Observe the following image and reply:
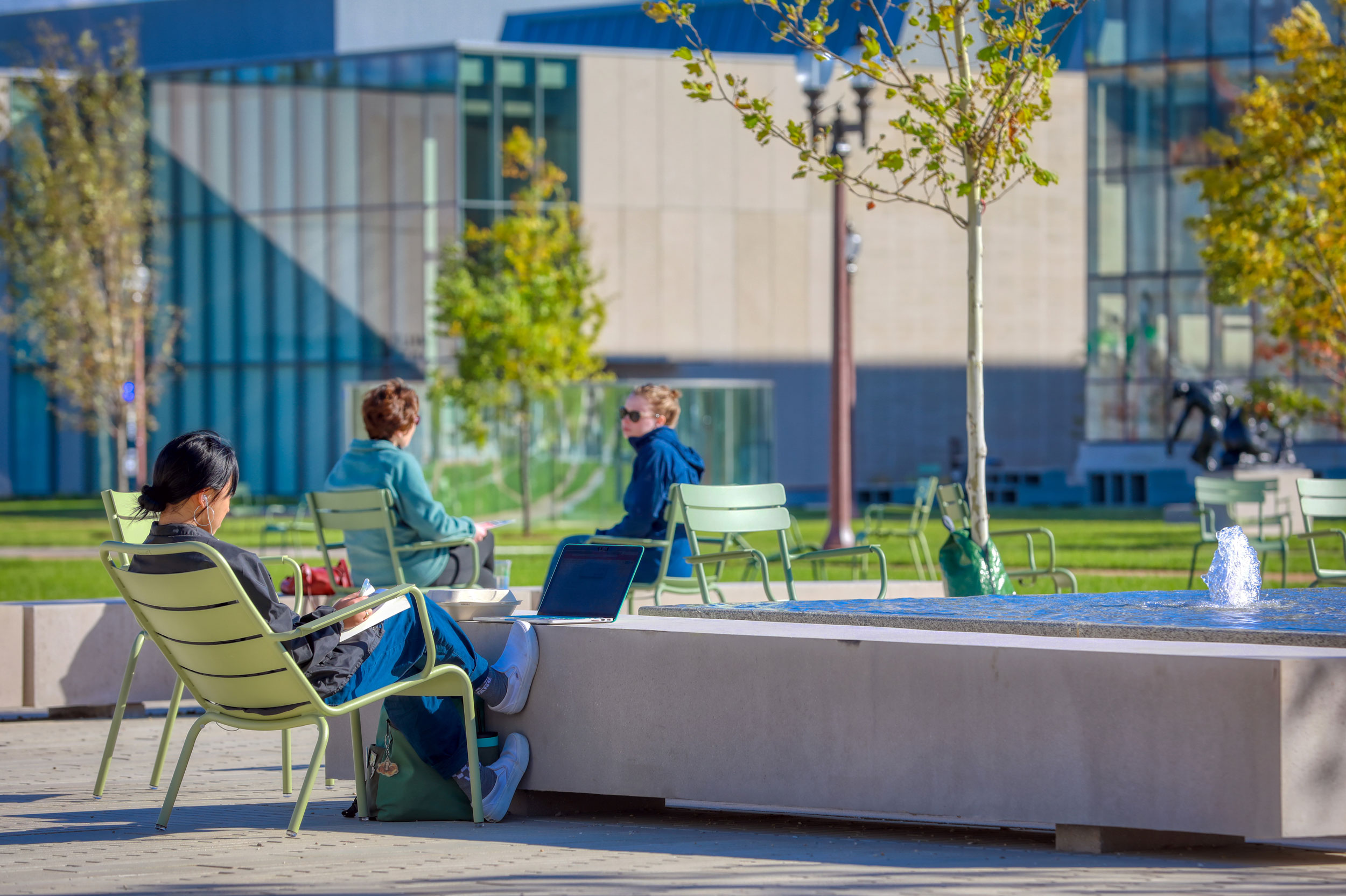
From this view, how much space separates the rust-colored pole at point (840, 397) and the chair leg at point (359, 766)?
1466cm

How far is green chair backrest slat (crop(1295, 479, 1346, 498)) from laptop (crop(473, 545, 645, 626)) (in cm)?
592

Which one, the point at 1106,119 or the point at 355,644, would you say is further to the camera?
the point at 1106,119

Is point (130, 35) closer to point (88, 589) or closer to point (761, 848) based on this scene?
point (88, 589)

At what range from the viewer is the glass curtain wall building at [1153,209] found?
41938 millimetres

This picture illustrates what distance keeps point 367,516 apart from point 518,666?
2.85m

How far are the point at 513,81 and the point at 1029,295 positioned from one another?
13315 millimetres

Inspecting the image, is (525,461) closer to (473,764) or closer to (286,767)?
(286,767)

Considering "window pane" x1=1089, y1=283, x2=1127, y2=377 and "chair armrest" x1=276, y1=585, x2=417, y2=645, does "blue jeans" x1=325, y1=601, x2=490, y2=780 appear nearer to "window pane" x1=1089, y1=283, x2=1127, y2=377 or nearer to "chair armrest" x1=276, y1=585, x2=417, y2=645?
"chair armrest" x1=276, y1=585, x2=417, y2=645

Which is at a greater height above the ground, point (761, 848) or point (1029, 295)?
point (1029, 295)

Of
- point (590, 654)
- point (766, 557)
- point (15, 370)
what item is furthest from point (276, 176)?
point (590, 654)

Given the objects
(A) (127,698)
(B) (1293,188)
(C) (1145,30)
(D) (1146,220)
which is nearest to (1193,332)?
(D) (1146,220)

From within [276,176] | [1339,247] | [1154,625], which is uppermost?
[276,176]

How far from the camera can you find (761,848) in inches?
191

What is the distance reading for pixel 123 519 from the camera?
6820mm
